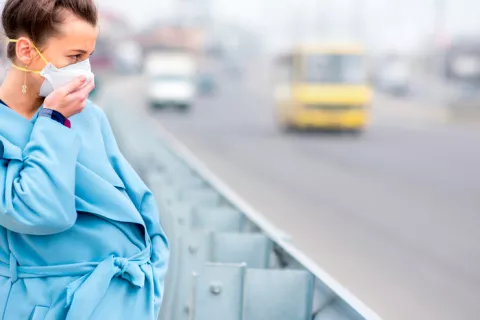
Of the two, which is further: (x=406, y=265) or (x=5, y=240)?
(x=406, y=265)

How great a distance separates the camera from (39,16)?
246cm

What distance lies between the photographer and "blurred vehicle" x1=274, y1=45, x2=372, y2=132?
26781 mm

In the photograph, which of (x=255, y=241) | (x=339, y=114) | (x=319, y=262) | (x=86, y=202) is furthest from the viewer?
(x=339, y=114)

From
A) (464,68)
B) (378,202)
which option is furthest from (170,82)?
(378,202)

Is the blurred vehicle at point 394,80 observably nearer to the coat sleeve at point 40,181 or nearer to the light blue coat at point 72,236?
the light blue coat at point 72,236

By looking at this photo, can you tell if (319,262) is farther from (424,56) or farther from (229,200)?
(424,56)

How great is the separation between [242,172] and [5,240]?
1440cm

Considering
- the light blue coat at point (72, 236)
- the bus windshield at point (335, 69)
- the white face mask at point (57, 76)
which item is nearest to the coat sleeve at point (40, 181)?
the light blue coat at point (72, 236)

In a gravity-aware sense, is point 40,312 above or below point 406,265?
above

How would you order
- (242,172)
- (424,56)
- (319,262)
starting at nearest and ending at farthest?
(319,262), (242,172), (424,56)

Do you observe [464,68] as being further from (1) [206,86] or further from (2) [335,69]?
(2) [335,69]

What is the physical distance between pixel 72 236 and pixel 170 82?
43.6 meters

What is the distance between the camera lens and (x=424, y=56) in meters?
118

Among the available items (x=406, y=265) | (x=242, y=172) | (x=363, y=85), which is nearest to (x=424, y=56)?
(x=363, y=85)
